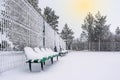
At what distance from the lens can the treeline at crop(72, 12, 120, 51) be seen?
28422 mm

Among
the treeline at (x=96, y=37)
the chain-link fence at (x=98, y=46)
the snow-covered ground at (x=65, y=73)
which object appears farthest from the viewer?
the treeline at (x=96, y=37)

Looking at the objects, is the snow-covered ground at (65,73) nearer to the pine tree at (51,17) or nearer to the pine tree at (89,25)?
the pine tree at (51,17)

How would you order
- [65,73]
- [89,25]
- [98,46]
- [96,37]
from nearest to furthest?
1. [65,73]
2. [98,46]
3. [96,37]
4. [89,25]

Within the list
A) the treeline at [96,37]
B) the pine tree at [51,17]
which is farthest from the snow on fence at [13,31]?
the pine tree at [51,17]

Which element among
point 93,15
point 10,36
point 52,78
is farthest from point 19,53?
point 93,15

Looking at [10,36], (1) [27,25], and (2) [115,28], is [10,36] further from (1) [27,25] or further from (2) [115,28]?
(2) [115,28]

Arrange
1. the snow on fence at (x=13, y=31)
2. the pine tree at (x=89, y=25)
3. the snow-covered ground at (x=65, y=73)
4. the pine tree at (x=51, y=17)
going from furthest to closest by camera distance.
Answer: the pine tree at (x=89, y=25) < the pine tree at (x=51, y=17) < the snow on fence at (x=13, y=31) < the snow-covered ground at (x=65, y=73)

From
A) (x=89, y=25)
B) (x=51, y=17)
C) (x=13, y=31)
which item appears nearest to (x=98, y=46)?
(x=89, y=25)

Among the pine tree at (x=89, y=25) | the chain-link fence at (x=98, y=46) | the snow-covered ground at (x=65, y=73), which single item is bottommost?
the snow-covered ground at (x=65, y=73)

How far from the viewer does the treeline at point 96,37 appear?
28422mm

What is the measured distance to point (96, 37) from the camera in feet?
99.4

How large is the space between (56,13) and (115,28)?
42.6ft

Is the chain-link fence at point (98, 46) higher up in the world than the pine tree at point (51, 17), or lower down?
lower down

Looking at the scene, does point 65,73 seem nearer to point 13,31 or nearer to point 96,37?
point 13,31
